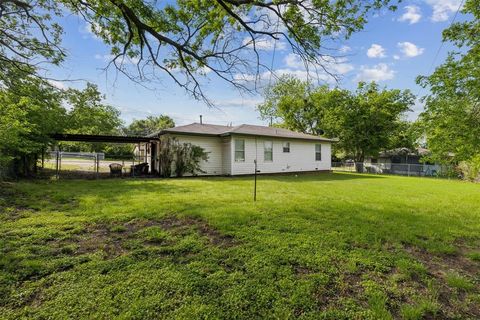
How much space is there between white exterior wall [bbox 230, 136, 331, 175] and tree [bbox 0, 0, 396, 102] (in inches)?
303

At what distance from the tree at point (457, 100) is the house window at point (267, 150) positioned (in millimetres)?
8486

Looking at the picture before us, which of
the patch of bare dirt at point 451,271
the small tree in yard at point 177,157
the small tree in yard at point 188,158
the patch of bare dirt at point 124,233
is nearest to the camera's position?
the patch of bare dirt at point 451,271

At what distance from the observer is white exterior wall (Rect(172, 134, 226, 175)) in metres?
13.2

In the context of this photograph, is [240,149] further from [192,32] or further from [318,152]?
[192,32]

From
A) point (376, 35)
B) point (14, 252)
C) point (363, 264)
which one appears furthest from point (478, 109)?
point (14, 252)

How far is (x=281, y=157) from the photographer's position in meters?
15.5

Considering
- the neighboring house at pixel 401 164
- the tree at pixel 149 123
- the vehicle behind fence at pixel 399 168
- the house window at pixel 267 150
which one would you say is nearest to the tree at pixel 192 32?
the house window at pixel 267 150

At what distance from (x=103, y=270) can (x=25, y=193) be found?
6142 mm

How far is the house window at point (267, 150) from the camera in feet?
48.3

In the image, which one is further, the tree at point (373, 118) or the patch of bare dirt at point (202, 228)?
the tree at point (373, 118)

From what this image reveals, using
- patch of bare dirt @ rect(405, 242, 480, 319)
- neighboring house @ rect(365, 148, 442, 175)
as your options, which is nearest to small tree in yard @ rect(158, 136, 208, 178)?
patch of bare dirt @ rect(405, 242, 480, 319)

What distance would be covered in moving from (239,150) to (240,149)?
0.30 ft

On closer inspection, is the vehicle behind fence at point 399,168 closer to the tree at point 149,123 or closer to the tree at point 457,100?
the tree at point 457,100

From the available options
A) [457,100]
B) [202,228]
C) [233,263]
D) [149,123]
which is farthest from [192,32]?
[149,123]
